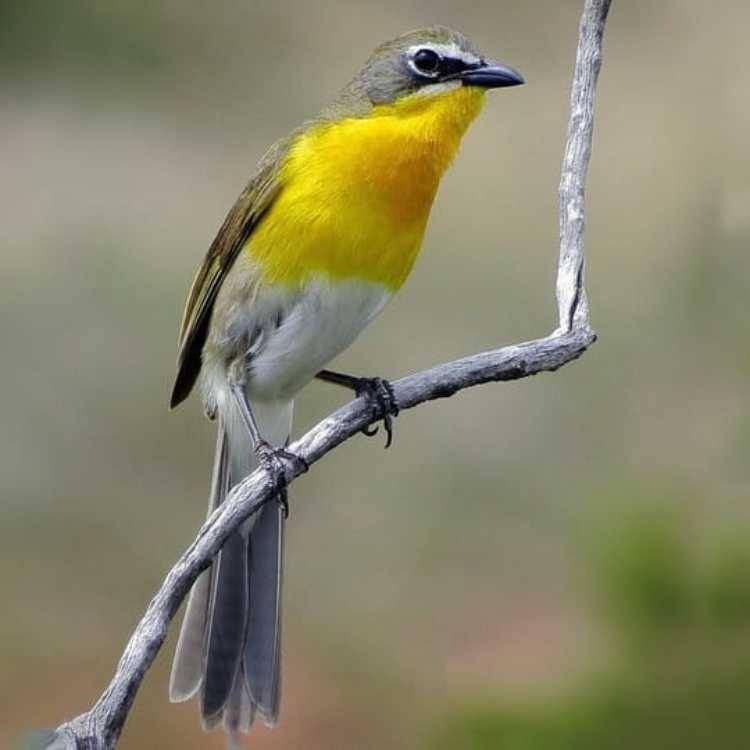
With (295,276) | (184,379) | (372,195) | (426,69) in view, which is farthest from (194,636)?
(426,69)

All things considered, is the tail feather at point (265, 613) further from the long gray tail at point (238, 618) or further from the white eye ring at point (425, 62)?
the white eye ring at point (425, 62)

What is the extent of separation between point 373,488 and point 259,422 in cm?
233

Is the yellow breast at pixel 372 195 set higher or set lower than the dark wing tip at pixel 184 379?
higher

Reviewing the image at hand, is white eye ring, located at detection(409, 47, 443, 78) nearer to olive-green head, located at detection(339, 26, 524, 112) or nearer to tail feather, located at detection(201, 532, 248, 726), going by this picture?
olive-green head, located at detection(339, 26, 524, 112)

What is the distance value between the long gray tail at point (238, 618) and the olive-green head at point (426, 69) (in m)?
0.61

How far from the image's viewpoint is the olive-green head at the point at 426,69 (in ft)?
10.1

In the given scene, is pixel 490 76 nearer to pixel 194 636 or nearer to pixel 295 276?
pixel 295 276

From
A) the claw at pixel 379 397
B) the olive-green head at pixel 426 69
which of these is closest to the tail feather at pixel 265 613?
the claw at pixel 379 397

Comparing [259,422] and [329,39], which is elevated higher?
[329,39]

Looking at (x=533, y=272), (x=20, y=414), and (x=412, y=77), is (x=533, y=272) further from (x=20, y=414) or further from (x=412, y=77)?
(x=412, y=77)

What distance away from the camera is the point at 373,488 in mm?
5688

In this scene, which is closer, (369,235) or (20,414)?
(369,235)

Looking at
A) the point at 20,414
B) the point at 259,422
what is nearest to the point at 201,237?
the point at 20,414

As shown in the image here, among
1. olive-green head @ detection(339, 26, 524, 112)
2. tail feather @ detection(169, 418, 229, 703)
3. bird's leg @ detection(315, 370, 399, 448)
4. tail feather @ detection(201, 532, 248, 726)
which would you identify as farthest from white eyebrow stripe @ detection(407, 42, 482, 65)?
tail feather @ detection(201, 532, 248, 726)
